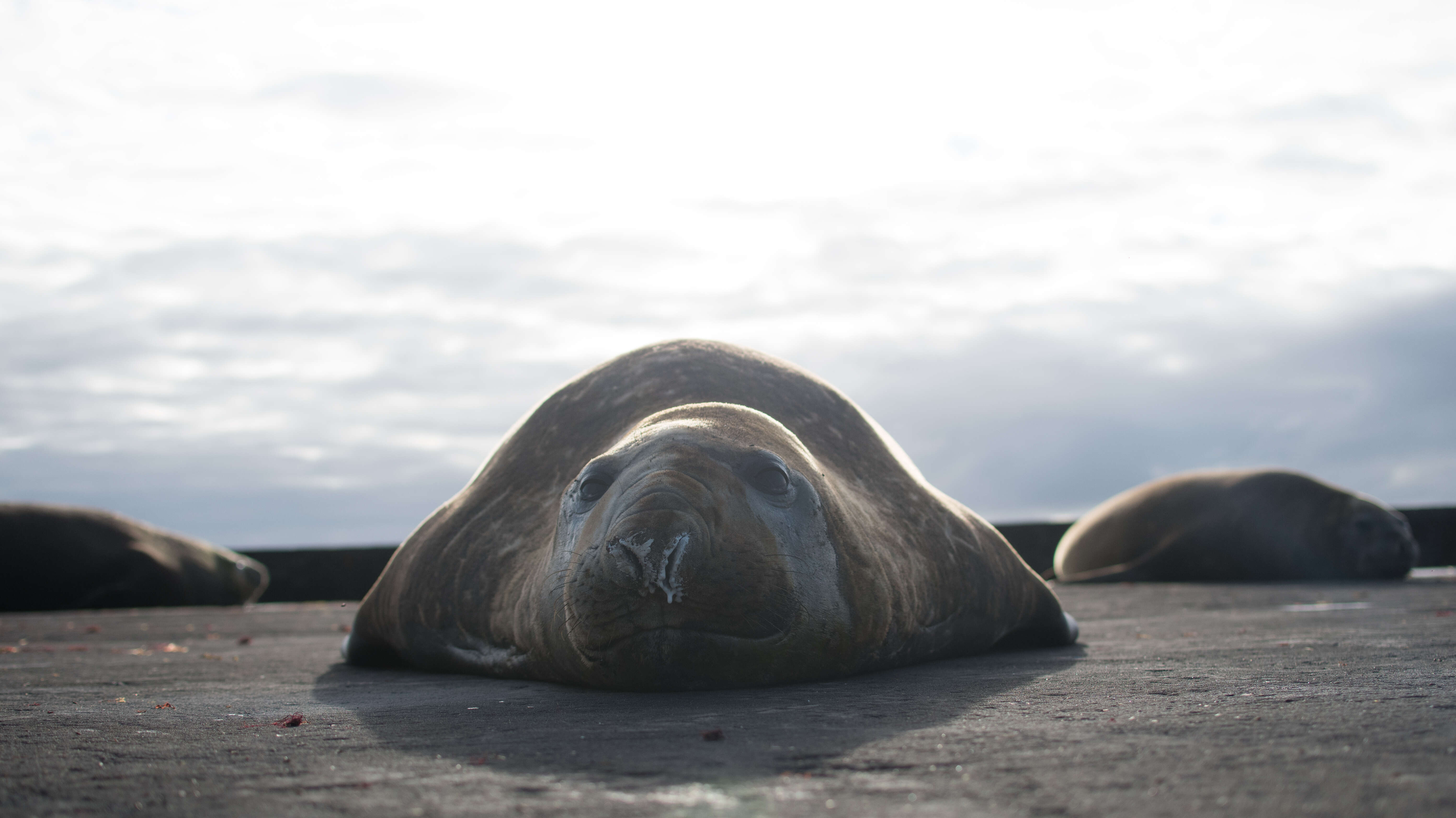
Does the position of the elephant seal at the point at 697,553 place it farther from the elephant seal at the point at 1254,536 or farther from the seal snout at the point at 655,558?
the elephant seal at the point at 1254,536

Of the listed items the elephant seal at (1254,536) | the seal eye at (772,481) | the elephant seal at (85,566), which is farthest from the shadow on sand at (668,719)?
the elephant seal at (85,566)

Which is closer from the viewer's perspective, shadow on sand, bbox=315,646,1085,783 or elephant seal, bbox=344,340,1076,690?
shadow on sand, bbox=315,646,1085,783

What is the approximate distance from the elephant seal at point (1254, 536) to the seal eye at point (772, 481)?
9472 mm

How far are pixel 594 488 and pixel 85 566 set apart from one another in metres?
11.5

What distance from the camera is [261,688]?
3996 millimetres

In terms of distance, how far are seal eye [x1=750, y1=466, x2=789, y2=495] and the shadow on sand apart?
588mm

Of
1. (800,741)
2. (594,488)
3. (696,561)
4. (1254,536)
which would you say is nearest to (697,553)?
(696,561)

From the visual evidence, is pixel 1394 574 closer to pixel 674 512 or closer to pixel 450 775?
pixel 674 512

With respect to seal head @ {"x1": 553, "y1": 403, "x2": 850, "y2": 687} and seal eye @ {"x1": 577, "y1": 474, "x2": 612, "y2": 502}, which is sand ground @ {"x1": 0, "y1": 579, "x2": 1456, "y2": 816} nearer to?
seal head @ {"x1": 553, "y1": 403, "x2": 850, "y2": 687}

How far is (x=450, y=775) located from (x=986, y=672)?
2.22 meters

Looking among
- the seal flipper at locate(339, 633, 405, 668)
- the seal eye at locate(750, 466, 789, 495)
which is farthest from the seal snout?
the seal flipper at locate(339, 633, 405, 668)

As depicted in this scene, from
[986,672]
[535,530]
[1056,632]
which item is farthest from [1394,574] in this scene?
[535,530]

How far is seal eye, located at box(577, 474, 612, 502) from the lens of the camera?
349cm

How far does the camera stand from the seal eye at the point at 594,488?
3.49m
